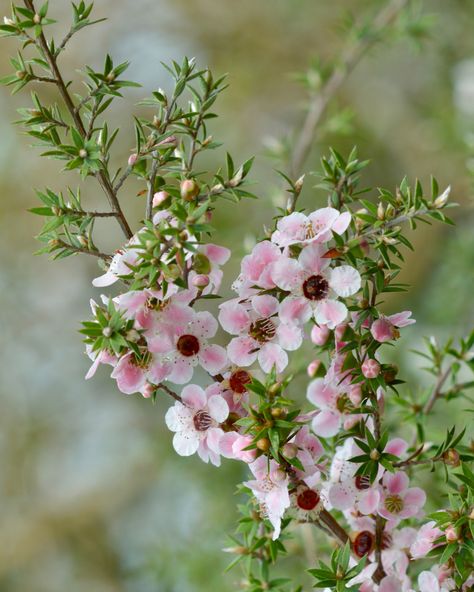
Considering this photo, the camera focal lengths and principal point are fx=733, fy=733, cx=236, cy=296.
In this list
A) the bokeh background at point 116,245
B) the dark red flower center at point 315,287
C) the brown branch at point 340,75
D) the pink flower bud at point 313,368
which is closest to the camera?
the dark red flower center at point 315,287

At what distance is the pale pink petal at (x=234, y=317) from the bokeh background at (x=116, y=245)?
52.4 inches

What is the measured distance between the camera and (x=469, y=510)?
460mm

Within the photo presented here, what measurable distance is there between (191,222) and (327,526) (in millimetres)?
234

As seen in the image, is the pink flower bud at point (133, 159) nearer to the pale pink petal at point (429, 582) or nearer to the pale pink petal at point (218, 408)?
the pale pink petal at point (218, 408)

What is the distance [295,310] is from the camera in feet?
1.39

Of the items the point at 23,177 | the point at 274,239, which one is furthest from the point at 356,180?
the point at 23,177

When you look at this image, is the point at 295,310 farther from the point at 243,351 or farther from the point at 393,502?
the point at 393,502

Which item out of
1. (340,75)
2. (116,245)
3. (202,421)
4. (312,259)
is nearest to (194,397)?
(202,421)

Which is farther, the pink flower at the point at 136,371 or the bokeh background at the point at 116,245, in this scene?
the bokeh background at the point at 116,245

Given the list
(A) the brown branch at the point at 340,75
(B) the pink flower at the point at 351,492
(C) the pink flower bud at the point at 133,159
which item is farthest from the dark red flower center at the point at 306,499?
(A) the brown branch at the point at 340,75

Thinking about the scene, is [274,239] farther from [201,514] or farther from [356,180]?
[201,514]

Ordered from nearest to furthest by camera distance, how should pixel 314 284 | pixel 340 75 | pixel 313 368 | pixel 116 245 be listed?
pixel 314 284
pixel 313 368
pixel 340 75
pixel 116 245

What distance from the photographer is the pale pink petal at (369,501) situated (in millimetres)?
477

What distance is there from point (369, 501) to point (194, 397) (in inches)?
5.3
